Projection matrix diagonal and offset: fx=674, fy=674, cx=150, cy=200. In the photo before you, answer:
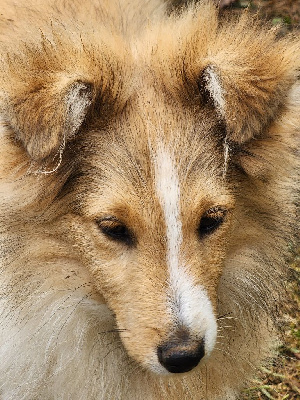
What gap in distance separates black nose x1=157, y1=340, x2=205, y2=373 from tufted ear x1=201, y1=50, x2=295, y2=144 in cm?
91

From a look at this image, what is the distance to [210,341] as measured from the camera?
2941 mm

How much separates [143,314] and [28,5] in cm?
225

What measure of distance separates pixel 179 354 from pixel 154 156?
85 centimetres

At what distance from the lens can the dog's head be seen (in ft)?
9.31

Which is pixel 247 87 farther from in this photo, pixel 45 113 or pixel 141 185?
pixel 45 113

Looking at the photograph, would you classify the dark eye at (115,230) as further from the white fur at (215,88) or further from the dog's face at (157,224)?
the white fur at (215,88)

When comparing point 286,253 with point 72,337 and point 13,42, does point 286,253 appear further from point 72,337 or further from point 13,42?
point 13,42

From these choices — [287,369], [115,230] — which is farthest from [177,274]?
[287,369]

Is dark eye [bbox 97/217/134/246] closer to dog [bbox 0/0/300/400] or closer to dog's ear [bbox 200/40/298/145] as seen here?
dog [bbox 0/0/300/400]

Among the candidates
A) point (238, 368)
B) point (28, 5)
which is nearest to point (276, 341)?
point (238, 368)

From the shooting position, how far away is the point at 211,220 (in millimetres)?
3041

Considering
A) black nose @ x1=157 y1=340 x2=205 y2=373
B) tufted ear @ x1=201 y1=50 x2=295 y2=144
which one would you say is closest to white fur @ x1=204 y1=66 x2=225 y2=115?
tufted ear @ x1=201 y1=50 x2=295 y2=144

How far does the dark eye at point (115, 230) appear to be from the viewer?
294cm

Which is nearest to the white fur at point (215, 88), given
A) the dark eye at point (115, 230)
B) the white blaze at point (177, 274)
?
the white blaze at point (177, 274)
